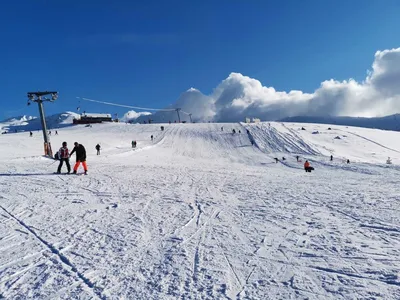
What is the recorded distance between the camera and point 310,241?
505cm

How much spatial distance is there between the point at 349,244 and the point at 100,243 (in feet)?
14.4

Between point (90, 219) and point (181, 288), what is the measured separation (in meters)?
3.78

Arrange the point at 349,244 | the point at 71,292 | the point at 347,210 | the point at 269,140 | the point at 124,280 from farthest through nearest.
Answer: the point at 269,140 < the point at 347,210 < the point at 349,244 < the point at 124,280 < the point at 71,292

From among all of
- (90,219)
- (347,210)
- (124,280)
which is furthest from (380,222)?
(90,219)

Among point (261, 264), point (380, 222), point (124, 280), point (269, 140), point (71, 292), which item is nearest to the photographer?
point (71, 292)

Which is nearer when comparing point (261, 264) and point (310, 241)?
point (261, 264)

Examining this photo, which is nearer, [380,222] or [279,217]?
[380,222]

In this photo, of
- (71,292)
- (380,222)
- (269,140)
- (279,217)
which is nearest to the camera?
(71,292)

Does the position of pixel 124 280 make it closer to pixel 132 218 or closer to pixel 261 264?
pixel 261 264

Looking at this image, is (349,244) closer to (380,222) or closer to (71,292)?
(380,222)

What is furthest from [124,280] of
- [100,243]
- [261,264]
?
[261,264]

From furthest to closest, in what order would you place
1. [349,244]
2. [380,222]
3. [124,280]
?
[380,222] → [349,244] → [124,280]

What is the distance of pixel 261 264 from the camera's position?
14.0 feet

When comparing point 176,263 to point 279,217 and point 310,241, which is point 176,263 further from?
point 279,217
